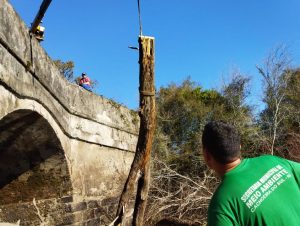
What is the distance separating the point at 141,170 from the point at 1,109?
1888mm

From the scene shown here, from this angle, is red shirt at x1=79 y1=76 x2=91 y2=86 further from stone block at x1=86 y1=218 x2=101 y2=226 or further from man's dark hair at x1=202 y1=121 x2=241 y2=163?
man's dark hair at x1=202 y1=121 x2=241 y2=163

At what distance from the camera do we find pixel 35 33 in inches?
222

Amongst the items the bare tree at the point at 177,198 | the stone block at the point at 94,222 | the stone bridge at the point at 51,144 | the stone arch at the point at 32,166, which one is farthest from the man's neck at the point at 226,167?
the bare tree at the point at 177,198

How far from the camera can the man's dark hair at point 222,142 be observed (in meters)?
2.22

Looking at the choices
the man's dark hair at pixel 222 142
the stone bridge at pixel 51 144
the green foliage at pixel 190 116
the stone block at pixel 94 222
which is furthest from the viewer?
the green foliage at pixel 190 116

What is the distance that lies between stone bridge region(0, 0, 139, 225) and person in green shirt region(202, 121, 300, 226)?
9.53 ft

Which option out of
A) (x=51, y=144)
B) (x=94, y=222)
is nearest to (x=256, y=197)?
(x=51, y=144)

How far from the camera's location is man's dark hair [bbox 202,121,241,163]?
222 cm

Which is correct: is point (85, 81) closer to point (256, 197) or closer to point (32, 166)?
point (32, 166)

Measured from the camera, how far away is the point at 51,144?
672cm

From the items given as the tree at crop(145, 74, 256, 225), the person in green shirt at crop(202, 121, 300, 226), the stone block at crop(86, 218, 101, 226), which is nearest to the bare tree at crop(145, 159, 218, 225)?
the tree at crop(145, 74, 256, 225)

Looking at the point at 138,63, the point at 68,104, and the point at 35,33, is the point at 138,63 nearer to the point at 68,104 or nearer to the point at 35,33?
the point at 35,33

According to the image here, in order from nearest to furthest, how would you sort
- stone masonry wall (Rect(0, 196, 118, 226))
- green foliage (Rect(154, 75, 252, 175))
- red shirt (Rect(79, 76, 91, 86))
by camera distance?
stone masonry wall (Rect(0, 196, 118, 226)) → red shirt (Rect(79, 76, 91, 86)) → green foliage (Rect(154, 75, 252, 175))

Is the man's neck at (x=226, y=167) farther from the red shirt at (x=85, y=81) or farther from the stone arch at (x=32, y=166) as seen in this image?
the red shirt at (x=85, y=81)
